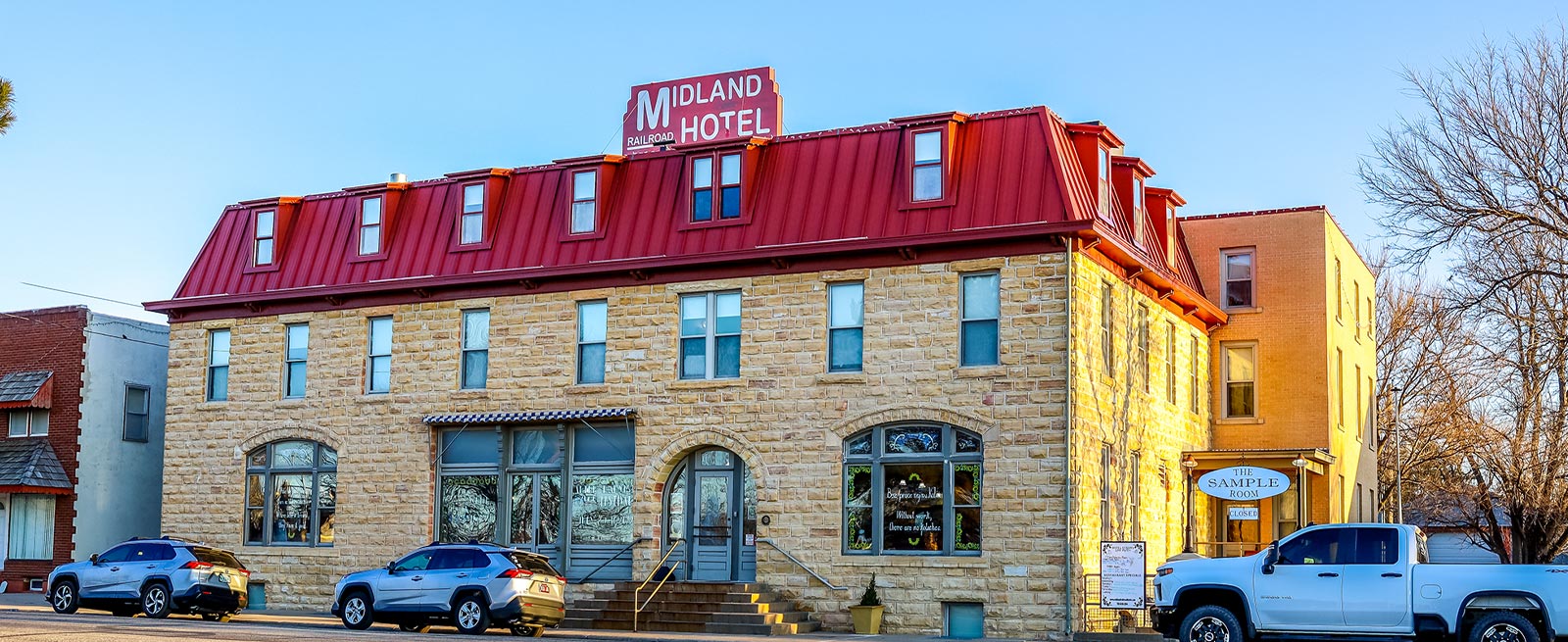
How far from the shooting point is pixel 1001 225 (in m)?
26.2

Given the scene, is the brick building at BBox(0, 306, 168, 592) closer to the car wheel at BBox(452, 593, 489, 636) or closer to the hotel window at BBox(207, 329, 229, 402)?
the hotel window at BBox(207, 329, 229, 402)

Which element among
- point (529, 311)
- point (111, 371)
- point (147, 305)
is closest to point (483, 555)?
point (529, 311)

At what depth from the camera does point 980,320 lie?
87.6 ft

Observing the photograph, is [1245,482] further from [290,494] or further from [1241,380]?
[290,494]

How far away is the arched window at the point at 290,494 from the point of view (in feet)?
106

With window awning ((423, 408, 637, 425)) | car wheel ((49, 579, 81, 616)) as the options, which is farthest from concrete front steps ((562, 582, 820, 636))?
car wheel ((49, 579, 81, 616))

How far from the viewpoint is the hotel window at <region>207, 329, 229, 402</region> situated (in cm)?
3391

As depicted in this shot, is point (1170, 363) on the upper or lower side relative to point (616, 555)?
upper

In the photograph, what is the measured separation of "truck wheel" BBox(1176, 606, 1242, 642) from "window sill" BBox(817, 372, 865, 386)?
Result: 804cm

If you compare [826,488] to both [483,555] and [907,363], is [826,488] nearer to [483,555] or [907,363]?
[907,363]

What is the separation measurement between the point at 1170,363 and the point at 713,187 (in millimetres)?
9592

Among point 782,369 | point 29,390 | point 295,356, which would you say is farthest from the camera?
point 29,390

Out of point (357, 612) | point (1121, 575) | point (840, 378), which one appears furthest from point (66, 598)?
point (1121, 575)

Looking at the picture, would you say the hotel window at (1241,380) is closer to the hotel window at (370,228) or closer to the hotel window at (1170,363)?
the hotel window at (1170,363)
